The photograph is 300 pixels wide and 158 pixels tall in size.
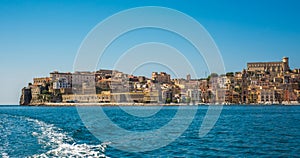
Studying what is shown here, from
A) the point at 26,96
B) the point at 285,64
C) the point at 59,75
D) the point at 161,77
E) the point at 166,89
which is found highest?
the point at 285,64

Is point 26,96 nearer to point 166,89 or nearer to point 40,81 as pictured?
point 40,81

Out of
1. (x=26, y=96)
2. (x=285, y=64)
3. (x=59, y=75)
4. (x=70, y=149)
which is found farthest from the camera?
(x=285, y=64)

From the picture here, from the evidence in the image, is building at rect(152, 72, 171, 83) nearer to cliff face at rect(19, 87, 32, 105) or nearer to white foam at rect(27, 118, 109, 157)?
cliff face at rect(19, 87, 32, 105)

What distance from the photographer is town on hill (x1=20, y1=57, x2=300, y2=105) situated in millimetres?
152000

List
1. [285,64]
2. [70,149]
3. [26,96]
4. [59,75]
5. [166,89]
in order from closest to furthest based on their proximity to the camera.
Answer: [70,149], [166,89], [26,96], [59,75], [285,64]

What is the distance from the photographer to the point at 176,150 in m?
17.6

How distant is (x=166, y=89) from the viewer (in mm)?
154125

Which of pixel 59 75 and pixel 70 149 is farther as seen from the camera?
pixel 59 75

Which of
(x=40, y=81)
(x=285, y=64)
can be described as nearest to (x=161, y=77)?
(x=40, y=81)

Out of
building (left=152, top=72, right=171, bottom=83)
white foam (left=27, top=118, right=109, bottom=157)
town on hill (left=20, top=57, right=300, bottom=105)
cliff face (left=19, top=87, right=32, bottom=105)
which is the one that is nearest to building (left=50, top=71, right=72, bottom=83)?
town on hill (left=20, top=57, right=300, bottom=105)

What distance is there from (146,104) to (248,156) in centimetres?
13143

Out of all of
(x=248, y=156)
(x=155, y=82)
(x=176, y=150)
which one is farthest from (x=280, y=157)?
(x=155, y=82)

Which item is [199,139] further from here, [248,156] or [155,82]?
[155,82]

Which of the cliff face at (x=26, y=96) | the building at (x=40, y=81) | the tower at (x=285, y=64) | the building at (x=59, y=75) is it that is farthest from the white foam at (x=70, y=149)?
the tower at (x=285, y=64)
